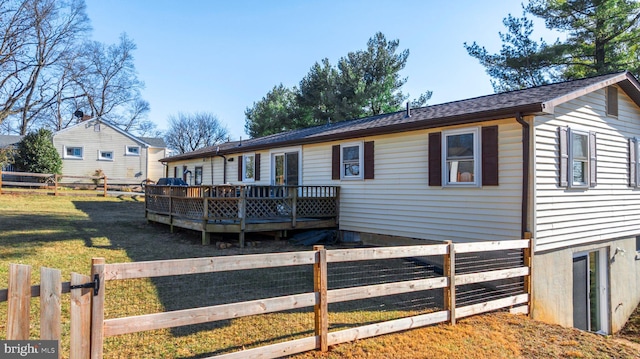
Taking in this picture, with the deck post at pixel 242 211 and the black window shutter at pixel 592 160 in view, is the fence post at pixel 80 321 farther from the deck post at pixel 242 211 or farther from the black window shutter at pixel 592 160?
the black window shutter at pixel 592 160

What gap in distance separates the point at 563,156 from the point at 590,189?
5.00 ft

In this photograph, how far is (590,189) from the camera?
8453mm

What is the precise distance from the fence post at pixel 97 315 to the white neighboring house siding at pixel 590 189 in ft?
22.4

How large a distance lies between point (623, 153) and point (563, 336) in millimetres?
6421

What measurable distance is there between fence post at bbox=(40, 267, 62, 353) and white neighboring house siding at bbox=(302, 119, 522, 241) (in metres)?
7.03

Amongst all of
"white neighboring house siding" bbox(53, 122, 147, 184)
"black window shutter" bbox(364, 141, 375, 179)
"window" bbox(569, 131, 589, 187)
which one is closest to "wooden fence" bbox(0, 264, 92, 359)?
"black window shutter" bbox(364, 141, 375, 179)

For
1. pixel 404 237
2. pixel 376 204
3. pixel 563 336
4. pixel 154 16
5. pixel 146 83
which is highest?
pixel 146 83

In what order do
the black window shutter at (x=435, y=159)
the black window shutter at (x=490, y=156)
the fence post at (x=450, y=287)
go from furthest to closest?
1. the black window shutter at (x=435, y=159)
2. the black window shutter at (x=490, y=156)
3. the fence post at (x=450, y=287)

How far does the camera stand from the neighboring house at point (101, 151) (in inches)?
1090

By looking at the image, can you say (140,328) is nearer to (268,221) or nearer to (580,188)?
(268,221)

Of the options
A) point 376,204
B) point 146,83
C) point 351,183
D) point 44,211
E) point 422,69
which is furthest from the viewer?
point 146,83

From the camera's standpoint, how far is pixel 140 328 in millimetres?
3125

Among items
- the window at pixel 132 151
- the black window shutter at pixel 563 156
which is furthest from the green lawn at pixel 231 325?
the window at pixel 132 151

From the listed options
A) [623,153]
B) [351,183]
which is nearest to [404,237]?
[351,183]
